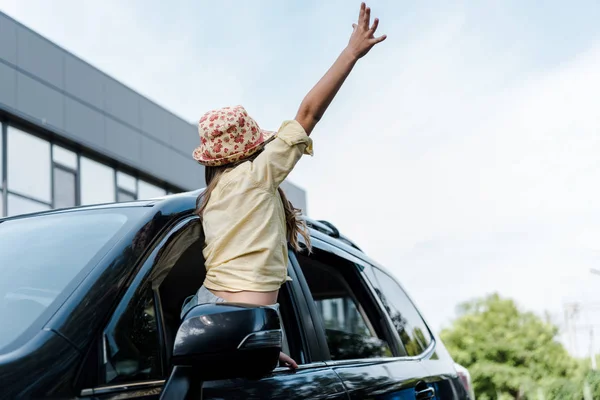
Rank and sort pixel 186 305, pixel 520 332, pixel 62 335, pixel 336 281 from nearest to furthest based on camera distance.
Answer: pixel 62 335 < pixel 186 305 < pixel 336 281 < pixel 520 332

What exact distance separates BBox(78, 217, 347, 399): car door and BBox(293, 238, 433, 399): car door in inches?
4.0

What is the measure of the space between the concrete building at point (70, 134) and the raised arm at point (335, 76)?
13830 mm

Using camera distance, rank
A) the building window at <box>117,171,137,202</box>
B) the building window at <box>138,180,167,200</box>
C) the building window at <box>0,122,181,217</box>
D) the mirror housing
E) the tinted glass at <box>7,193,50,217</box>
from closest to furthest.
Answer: the mirror housing → the tinted glass at <box>7,193,50,217</box> → the building window at <box>0,122,181,217</box> → the building window at <box>117,171,137,202</box> → the building window at <box>138,180,167,200</box>

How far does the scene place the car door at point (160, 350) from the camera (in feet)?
6.04

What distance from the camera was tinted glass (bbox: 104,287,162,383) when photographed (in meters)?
1.85

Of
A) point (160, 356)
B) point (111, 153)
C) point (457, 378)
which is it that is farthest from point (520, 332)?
point (160, 356)

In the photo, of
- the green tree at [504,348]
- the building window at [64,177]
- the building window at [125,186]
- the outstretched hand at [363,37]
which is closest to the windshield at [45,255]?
the outstretched hand at [363,37]

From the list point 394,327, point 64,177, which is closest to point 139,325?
point 394,327

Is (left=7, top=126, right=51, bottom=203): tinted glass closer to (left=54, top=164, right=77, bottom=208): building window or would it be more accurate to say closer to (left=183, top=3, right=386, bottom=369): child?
Answer: (left=54, top=164, right=77, bottom=208): building window

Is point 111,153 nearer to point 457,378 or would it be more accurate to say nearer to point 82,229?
point 457,378

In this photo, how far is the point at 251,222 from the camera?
8.16 ft

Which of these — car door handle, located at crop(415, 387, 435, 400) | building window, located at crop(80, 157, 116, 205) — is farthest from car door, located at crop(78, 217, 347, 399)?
building window, located at crop(80, 157, 116, 205)

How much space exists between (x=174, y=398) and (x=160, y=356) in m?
0.42

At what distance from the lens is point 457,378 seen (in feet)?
13.7
